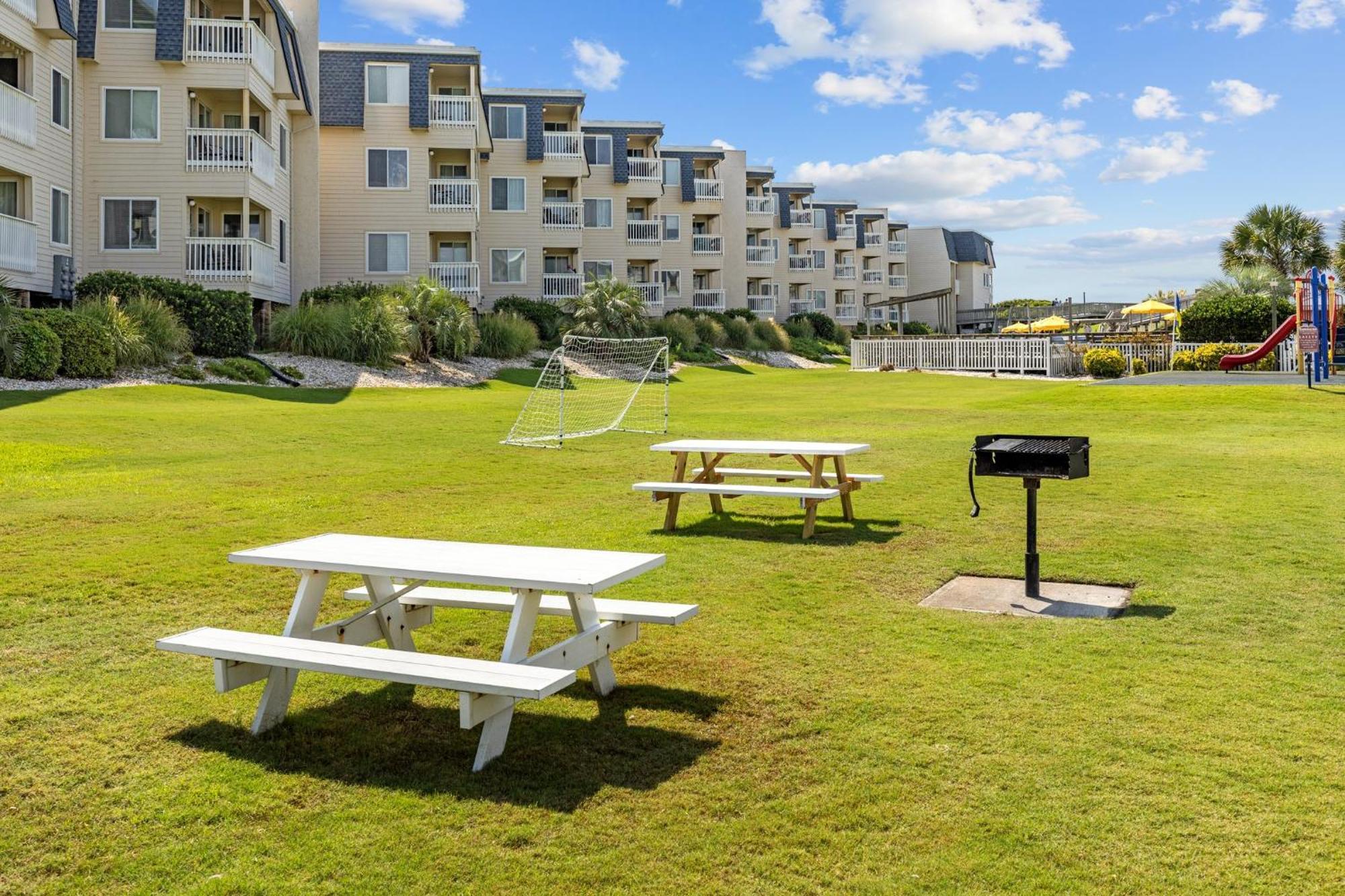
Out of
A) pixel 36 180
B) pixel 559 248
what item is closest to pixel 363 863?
pixel 36 180

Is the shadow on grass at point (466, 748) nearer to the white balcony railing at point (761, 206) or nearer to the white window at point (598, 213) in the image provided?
the white window at point (598, 213)

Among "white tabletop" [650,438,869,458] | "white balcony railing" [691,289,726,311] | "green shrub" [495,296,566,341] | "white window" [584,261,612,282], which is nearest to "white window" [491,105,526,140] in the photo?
"white window" [584,261,612,282]

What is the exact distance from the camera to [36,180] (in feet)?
96.8

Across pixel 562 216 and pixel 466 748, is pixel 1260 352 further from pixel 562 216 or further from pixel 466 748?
pixel 466 748

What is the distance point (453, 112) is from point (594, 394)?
54.9ft

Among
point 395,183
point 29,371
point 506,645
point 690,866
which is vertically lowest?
point 690,866

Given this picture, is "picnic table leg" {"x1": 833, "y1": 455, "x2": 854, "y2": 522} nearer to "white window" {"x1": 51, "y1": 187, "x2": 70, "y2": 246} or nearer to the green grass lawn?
the green grass lawn

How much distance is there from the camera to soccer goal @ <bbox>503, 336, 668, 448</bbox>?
20062 mm

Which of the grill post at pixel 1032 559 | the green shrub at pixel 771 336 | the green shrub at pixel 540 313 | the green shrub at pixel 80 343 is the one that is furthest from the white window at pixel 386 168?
the grill post at pixel 1032 559

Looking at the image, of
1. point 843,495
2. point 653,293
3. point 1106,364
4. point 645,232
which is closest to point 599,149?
point 645,232

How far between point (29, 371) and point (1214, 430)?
21.4 metres

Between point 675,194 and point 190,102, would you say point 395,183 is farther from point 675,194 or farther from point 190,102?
point 675,194

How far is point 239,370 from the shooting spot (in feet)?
91.2

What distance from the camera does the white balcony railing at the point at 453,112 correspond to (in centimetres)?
4503
